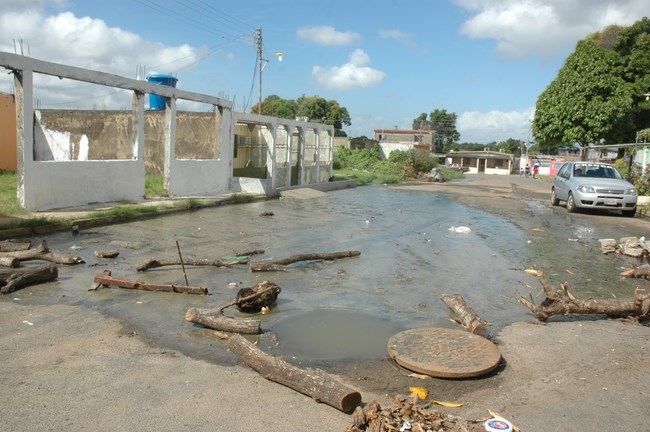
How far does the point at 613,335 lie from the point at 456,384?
2.51 meters

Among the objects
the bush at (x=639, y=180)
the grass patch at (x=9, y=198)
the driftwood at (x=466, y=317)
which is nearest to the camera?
the driftwood at (x=466, y=317)

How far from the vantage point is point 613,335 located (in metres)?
5.73

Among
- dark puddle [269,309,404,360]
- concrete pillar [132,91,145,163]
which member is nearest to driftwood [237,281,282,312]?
dark puddle [269,309,404,360]

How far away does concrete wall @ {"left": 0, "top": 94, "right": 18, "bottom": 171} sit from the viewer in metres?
21.6

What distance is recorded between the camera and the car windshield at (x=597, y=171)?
18.0 meters

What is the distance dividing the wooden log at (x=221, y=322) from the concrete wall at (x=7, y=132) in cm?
2063

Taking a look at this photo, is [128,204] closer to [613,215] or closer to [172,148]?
[172,148]

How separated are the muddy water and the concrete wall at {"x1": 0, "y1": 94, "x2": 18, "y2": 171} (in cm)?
1206

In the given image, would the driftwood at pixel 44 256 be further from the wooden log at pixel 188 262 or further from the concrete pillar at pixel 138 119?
the concrete pillar at pixel 138 119

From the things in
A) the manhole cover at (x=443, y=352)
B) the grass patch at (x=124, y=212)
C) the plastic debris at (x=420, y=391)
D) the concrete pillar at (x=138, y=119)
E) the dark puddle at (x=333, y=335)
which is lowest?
the dark puddle at (x=333, y=335)

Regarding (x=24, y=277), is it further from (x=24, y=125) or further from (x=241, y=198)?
(x=241, y=198)

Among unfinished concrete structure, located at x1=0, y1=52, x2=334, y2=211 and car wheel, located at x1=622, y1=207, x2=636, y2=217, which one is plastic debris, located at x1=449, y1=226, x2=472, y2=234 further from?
unfinished concrete structure, located at x1=0, y1=52, x2=334, y2=211

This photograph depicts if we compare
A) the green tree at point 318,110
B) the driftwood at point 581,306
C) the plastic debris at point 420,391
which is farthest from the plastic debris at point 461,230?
the green tree at point 318,110

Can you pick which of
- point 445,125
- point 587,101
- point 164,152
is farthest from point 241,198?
point 445,125
